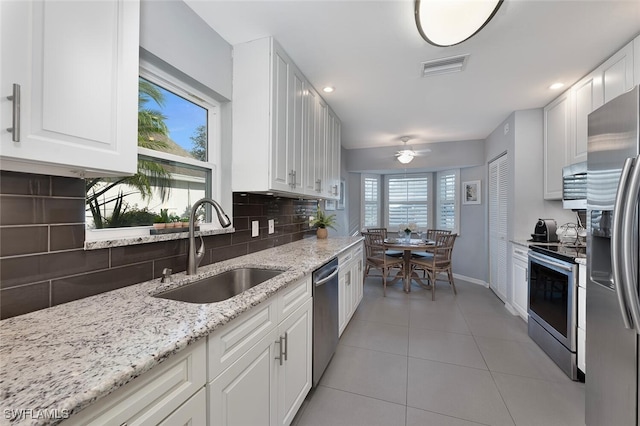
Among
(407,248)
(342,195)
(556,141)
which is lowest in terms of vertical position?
(407,248)

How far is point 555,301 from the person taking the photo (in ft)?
7.33

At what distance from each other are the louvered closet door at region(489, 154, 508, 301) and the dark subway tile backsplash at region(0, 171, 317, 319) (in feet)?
13.5

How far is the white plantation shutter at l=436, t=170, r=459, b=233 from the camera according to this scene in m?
5.01

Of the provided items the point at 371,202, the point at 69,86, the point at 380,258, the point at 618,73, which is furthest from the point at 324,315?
the point at 371,202

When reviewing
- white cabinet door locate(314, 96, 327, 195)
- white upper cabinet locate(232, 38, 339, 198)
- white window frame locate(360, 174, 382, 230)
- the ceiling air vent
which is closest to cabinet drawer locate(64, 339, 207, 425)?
white upper cabinet locate(232, 38, 339, 198)

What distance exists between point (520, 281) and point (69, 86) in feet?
13.0

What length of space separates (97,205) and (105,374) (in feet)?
3.23

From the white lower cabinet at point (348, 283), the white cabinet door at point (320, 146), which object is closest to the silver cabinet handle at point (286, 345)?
the white lower cabinet at point (348, 283)

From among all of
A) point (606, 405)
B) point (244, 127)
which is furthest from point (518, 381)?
point (244, 127)

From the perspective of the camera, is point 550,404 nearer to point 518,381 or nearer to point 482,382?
point 518,381

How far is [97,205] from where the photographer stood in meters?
1.27

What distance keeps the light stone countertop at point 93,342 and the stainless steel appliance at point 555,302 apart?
2321 millimetres

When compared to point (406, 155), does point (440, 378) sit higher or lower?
lower

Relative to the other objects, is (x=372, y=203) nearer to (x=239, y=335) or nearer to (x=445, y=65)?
(x=445, y=65)
